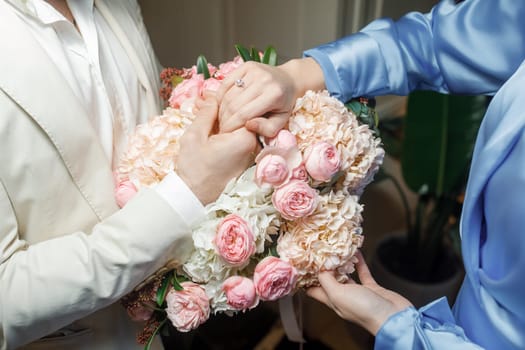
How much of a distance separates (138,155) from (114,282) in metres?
0.20

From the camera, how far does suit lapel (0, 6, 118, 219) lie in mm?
665

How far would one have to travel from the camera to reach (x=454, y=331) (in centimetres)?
69

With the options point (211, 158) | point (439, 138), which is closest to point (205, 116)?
point (211, 158)

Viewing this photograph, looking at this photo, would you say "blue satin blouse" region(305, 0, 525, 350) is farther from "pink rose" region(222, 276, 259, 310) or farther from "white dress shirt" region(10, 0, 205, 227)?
"white dress shirt" region(10, 0, 205, 227)

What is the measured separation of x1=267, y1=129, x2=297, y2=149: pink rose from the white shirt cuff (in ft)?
0.47

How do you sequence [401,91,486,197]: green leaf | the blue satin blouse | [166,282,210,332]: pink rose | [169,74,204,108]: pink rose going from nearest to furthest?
the blue satin blouse
[166,282,210,332]: pink rose
[169,74,204,108]: pink rose
[401,91,486,197]: green leaf

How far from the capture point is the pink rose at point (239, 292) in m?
0.72

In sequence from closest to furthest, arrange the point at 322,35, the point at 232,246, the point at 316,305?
the point at 232,246 → the point at 322,35 → the point at 316,305

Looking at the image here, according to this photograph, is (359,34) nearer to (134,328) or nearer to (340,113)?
(340,113)

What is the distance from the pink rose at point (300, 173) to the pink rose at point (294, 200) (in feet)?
0.04

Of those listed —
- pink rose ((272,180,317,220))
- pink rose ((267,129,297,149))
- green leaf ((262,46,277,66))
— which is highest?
green leaf ((262,46,277,66))

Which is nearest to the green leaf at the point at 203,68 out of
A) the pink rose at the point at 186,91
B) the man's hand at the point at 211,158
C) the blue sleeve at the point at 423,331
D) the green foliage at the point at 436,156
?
the pink rose at the point at 186,91

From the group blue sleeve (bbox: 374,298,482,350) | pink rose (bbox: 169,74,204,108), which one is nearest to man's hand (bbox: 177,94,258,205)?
pink rose (bbox: 169,74,204,108)

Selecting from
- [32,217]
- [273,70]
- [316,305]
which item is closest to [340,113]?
[273,70]
